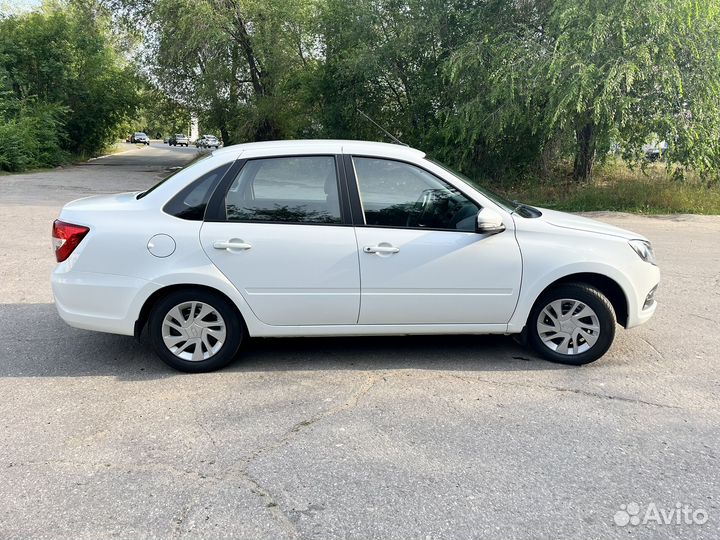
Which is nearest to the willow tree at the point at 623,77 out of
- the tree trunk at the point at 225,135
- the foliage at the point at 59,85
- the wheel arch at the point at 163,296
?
the wheel arch at the point at 163,296

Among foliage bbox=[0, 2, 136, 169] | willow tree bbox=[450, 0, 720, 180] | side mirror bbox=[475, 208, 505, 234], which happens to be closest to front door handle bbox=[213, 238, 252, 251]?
side mirror bbox=[475, 208, 505, 234]

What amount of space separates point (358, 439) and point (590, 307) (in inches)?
87.3

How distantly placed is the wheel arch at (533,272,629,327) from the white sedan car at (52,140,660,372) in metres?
0.02

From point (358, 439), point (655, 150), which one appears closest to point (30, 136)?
point (655, 150)

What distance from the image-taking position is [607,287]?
470 centimetres

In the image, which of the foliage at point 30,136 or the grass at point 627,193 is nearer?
the grass at point 627,193

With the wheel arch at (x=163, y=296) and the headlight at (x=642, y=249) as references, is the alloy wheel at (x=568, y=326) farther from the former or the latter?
the wheel arch at (x=163, y=296)

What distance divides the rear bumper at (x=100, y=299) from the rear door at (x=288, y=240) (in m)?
0.65

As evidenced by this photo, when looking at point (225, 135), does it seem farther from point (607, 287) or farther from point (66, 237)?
point (607, 287)

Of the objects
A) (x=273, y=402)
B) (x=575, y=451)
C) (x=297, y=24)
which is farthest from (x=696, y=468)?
(x=297, y=24)

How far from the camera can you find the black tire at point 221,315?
4375 millimetres

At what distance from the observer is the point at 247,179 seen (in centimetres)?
449

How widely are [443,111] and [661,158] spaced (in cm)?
624

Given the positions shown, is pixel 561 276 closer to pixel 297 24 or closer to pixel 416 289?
pixel 416 289
